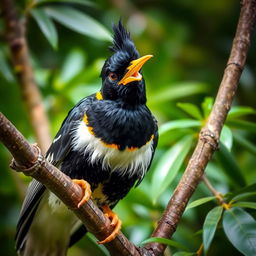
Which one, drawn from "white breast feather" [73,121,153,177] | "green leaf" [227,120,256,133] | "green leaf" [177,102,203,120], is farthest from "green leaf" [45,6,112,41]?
"green leaf" [227,120,256,133]

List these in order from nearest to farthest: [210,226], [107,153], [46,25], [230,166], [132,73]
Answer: [210,226] → [107,153] → [132,73] → [230,166] → [46,25]

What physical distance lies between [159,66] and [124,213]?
5.76 feet

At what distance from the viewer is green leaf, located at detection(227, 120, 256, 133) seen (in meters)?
3.20

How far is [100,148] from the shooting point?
2.82m

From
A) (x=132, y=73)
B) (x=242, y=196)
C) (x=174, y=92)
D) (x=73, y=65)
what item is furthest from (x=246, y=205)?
(x=73, y=65)

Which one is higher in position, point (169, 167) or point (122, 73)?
point (122, 73)

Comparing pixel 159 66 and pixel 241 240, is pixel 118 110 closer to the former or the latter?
pixel 241 240

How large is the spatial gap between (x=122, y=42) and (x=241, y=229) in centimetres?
134

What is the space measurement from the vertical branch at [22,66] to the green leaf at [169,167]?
3.31ft

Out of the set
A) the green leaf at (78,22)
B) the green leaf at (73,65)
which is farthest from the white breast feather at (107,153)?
the green leaf at (73,65)

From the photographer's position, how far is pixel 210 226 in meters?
2.51

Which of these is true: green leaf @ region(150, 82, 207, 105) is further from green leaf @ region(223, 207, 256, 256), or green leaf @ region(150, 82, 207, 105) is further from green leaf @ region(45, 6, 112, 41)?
green leaf @ region(223, 207, 256, 256)

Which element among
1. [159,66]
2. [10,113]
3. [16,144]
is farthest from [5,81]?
[16,144]

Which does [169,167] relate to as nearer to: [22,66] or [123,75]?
[123,75]
